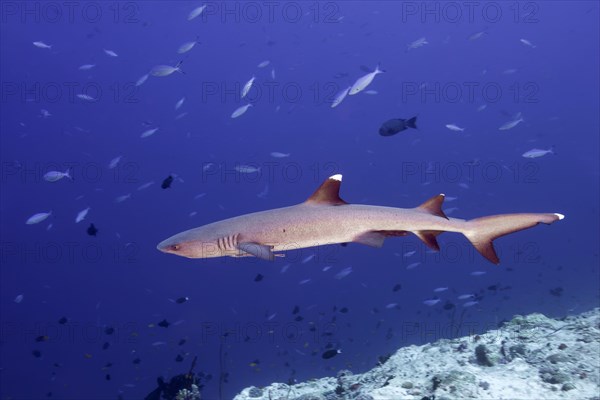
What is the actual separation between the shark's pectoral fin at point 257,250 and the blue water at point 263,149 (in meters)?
46.6

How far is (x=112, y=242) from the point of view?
3196 inches

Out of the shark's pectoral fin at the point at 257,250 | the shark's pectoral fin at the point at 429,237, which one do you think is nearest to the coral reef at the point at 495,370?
the shark's pectoral fin at the point at 429,237

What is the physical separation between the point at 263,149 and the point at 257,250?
92.0 metres

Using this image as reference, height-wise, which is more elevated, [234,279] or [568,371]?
[568,371]

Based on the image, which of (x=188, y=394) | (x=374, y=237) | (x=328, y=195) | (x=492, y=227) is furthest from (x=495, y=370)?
(x=188, y=394)

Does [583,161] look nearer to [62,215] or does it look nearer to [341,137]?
[341,137]

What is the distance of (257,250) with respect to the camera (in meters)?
4.67

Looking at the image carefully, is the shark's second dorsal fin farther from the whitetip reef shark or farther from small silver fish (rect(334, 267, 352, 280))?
small silver fish (rect(334, 267, 352, 280))

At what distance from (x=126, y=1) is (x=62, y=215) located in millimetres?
42250

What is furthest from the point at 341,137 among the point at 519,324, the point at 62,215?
the point at 519,324

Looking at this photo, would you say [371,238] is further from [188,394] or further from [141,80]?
[141,80]

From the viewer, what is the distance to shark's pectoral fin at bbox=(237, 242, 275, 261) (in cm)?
461

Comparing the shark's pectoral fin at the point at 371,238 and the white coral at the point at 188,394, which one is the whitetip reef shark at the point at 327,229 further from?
the white coral at the point at 188,394

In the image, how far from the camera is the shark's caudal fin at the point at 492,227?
465 cm
